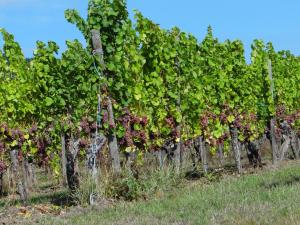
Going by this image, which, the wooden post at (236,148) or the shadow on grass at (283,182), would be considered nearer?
the shadow on grass at (283,182)

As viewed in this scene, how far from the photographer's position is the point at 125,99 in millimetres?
11281

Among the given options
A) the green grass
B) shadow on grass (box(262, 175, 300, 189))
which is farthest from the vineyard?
shadow on grass (box(262, 175, 300, 189))

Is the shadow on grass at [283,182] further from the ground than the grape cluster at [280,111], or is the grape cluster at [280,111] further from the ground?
the grape cluster at [280,111]

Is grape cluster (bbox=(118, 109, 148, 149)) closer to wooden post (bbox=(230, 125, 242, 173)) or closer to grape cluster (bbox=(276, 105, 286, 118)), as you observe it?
wooden post (bbox=(230, 125, 242, 173))

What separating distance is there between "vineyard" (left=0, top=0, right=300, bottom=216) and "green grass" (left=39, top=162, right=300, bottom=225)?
138cm

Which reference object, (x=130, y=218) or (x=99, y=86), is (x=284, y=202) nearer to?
(x=130, y=218)

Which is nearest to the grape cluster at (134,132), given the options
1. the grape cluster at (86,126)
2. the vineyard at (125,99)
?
the vineyard at (125,99)

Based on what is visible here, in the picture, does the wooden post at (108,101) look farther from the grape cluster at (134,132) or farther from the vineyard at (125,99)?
the grape cluster at (134,132)

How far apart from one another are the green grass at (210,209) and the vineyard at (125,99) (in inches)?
54.4

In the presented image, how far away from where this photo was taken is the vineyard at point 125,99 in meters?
10.8

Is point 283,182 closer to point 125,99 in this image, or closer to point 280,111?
point 125,99

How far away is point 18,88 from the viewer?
48.3 ft

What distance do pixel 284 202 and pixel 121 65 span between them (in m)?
4.80

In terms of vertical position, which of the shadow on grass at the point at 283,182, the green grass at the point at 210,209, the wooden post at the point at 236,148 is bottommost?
the green grass at the point at 210,209
